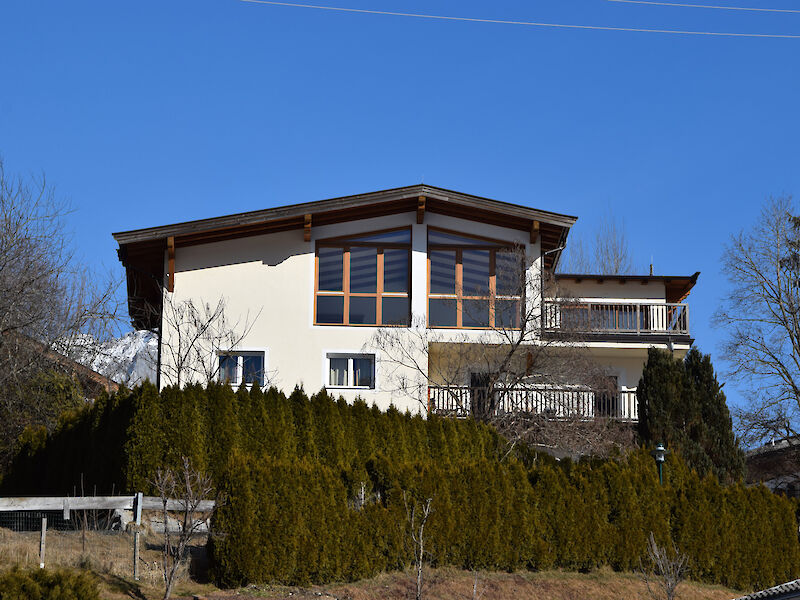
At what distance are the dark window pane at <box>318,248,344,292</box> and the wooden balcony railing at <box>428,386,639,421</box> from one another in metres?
3.69

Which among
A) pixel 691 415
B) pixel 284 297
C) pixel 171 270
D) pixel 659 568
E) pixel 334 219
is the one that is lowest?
pixel 659 568

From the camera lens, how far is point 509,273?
2658 cm

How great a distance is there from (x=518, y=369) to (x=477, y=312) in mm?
1821

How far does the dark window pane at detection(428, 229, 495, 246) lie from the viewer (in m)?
27.1

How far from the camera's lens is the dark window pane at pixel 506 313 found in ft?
86.3

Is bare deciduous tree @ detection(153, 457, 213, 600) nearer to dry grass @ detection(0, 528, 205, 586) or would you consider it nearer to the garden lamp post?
dry grass @ detection(0, 528, 205, 586)

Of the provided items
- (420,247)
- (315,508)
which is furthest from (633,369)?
(315,508)

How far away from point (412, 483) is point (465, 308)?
9749 mm

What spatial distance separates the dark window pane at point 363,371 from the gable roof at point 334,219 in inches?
147

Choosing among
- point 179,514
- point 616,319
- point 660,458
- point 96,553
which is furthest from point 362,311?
point 96,553

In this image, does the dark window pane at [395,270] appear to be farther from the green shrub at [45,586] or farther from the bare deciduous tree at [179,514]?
the green shrub at [45,586]

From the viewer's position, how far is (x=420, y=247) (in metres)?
26.8

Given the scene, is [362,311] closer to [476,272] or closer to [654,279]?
[476,272]

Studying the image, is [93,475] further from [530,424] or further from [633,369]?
[633,369]
